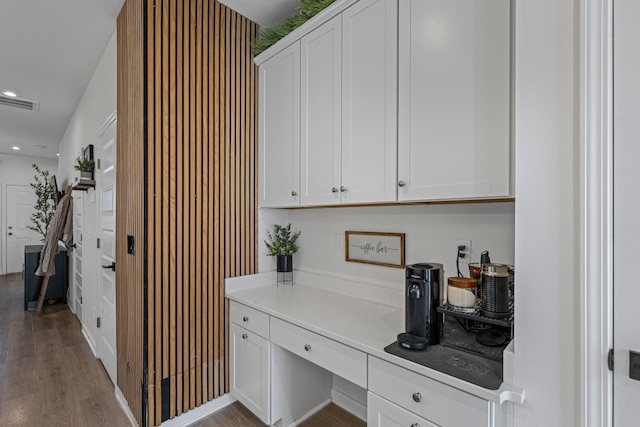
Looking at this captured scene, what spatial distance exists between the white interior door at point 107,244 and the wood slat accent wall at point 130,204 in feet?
0.76

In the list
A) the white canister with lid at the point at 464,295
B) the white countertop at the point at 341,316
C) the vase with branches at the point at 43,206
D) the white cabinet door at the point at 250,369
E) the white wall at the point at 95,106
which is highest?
the white wall at the point at 95,106

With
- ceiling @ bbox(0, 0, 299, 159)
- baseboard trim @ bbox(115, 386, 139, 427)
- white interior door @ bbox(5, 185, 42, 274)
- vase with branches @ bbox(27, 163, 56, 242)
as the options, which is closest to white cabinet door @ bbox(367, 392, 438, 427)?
baseboard trim @ bbox(115, 386, 139, 427)

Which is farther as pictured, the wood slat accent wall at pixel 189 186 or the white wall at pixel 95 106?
the white wall at pixel 95 106

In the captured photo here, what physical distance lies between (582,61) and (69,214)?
570 cm

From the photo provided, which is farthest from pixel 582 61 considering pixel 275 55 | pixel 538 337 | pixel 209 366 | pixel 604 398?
pixel 209 366

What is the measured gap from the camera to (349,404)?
221 centimetres

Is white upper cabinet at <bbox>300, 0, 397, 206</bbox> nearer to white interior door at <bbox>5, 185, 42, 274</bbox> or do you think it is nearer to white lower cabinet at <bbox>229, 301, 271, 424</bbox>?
white lower cabinet at <bbox>229, 301, 271, 424</bbox>

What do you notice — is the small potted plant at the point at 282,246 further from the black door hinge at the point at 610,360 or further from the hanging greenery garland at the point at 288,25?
the black door hinge at the point at 610,360

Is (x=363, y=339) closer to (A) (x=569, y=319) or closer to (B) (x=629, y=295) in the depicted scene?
(A) (x=569, y=319)

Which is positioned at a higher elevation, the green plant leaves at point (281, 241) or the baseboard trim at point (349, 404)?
the green plant leaves at point (281, 241)

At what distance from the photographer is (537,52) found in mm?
996

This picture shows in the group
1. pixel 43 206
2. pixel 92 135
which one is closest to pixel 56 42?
pixel 92 135

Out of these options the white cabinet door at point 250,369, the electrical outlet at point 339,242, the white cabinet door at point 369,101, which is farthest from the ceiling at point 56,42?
the white cabinet door at point 250,369

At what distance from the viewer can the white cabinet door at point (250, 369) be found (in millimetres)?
1915
